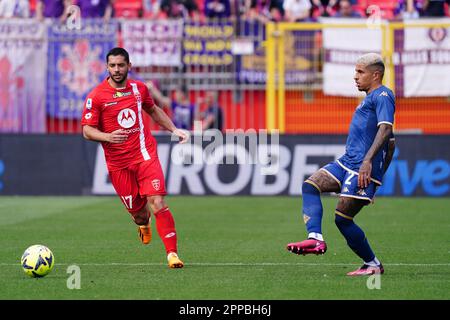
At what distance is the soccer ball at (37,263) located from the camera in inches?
432

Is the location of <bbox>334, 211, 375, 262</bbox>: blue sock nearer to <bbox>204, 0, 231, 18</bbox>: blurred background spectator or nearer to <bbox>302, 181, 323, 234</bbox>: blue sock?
<bbox>302, 181, 323, 234</bbox>: blue sock

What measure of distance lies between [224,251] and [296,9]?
483 inches

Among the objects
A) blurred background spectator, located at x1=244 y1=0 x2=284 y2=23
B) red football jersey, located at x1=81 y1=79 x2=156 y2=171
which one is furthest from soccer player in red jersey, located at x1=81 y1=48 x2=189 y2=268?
blurred background spectator, located at x1=244 y1=0 x2=284 y2=23

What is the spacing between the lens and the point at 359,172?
35.7ft

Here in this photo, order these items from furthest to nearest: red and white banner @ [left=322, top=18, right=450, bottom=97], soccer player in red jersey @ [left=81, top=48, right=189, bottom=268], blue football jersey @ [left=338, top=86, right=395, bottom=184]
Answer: red and white banner @ [left=322, top=18, right=450, bottom=97] < soccer player in red jersey @ [left=81, top=48, right=189, bottom=268] < blue football jersey @ [left=338, top=86, right=395, bottom=184]

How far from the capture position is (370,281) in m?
10.6

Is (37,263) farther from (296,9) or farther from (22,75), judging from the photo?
(296,9)

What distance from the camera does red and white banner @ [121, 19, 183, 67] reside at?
23.7 metres

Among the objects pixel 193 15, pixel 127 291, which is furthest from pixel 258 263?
pixel 193 15

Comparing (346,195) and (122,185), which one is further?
(122,185)

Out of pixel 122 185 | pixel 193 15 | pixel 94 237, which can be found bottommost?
pixel 94 237

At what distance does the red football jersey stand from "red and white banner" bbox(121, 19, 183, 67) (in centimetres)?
1110
